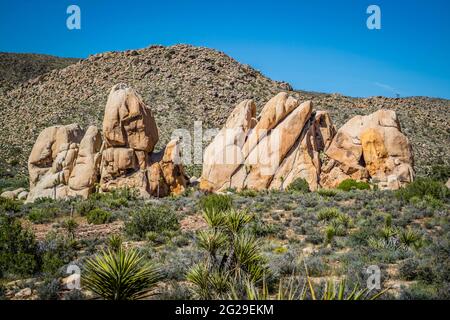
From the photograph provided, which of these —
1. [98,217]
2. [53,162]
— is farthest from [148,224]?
[53,162]

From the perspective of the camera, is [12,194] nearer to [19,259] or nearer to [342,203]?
[19,259]

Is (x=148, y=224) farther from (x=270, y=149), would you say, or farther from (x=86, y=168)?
(x=270, y=149)

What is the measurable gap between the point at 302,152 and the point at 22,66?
2752 inches

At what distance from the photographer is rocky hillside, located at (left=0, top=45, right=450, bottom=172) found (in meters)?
48.2

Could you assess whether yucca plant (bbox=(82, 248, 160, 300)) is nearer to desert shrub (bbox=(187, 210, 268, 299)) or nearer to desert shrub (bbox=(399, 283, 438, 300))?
desert shrub (bbox=(187, 210, 268, 299))

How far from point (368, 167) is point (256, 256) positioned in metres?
21.4

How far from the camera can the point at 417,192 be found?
19078 mm

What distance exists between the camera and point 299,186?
80.6 ft

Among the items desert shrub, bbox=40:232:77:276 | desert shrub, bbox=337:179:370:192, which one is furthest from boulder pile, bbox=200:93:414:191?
desert shrub, bbox=40:232:77:276

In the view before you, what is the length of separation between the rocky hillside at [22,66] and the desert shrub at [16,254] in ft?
201

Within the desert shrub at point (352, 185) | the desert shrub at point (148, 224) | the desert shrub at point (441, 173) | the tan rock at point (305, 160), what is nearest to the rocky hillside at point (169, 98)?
the desert shrub at point (441, 173)

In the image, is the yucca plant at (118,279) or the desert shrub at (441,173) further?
the desert shrub at (441,173)

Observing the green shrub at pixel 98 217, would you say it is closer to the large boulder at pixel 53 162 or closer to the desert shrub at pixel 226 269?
the desert shrub at pixel 226 269

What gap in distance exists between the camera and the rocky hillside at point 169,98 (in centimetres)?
4819
